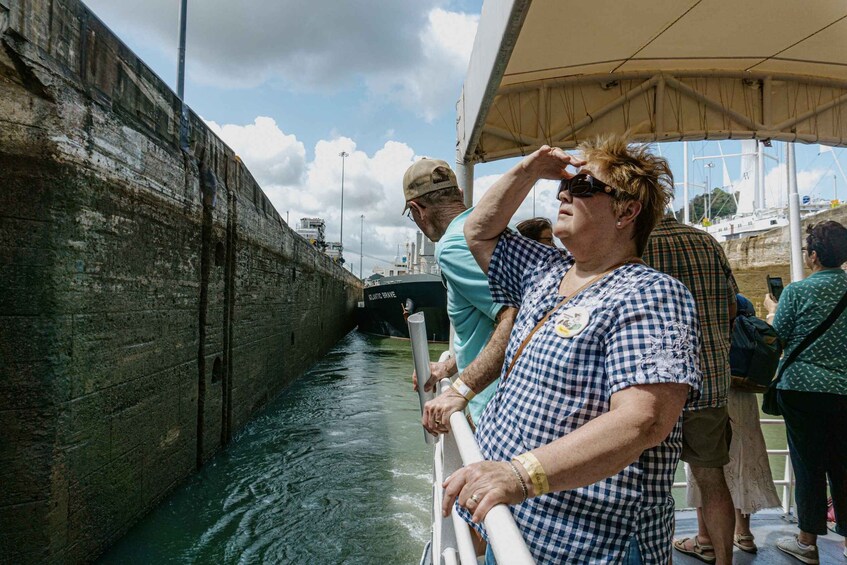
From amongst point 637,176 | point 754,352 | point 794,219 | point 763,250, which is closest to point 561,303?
point 637,176

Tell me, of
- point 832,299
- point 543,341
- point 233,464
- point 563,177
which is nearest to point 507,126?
point 832,299

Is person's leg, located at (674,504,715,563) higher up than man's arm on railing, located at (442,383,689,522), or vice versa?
man's arm on railing, located at (442,383,689,522)

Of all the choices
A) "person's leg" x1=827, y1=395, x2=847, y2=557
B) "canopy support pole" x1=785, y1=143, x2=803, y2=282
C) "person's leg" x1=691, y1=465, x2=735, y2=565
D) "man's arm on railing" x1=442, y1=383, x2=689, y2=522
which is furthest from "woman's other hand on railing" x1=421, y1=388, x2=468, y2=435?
"canopy support pole" x1=785, y1=143, x2=803, y2=282

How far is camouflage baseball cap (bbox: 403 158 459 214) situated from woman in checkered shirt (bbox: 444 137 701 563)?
656 mm

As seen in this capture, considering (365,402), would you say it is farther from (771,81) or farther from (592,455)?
(592,455)

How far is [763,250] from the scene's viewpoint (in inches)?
674

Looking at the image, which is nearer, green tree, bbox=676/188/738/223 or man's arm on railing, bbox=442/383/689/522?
man's arm on railing, bbox=442/383/689/522

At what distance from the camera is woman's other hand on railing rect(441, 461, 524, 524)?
958 millimetres

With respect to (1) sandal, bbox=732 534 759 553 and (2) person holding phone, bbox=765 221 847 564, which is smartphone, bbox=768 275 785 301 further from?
(1) sandal, bbox=732 534 759 553

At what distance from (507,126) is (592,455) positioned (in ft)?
10.9

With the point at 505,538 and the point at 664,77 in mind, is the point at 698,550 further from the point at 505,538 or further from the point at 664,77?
the point at 664,77

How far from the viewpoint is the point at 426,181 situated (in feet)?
7.10

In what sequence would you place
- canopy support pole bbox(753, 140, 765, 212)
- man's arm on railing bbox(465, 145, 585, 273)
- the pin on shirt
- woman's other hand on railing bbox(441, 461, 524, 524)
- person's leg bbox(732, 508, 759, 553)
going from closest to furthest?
woman's other hand on railing bbox(441, 461, 524, 524)
the pin on shirt
man's arm on railing bbox(465, 145, 585, 273)
person's leg bbox(732, 508, 759, 553)
canopy support pole bbox(753, 140, 765, 212)

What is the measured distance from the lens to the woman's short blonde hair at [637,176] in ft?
4.30
